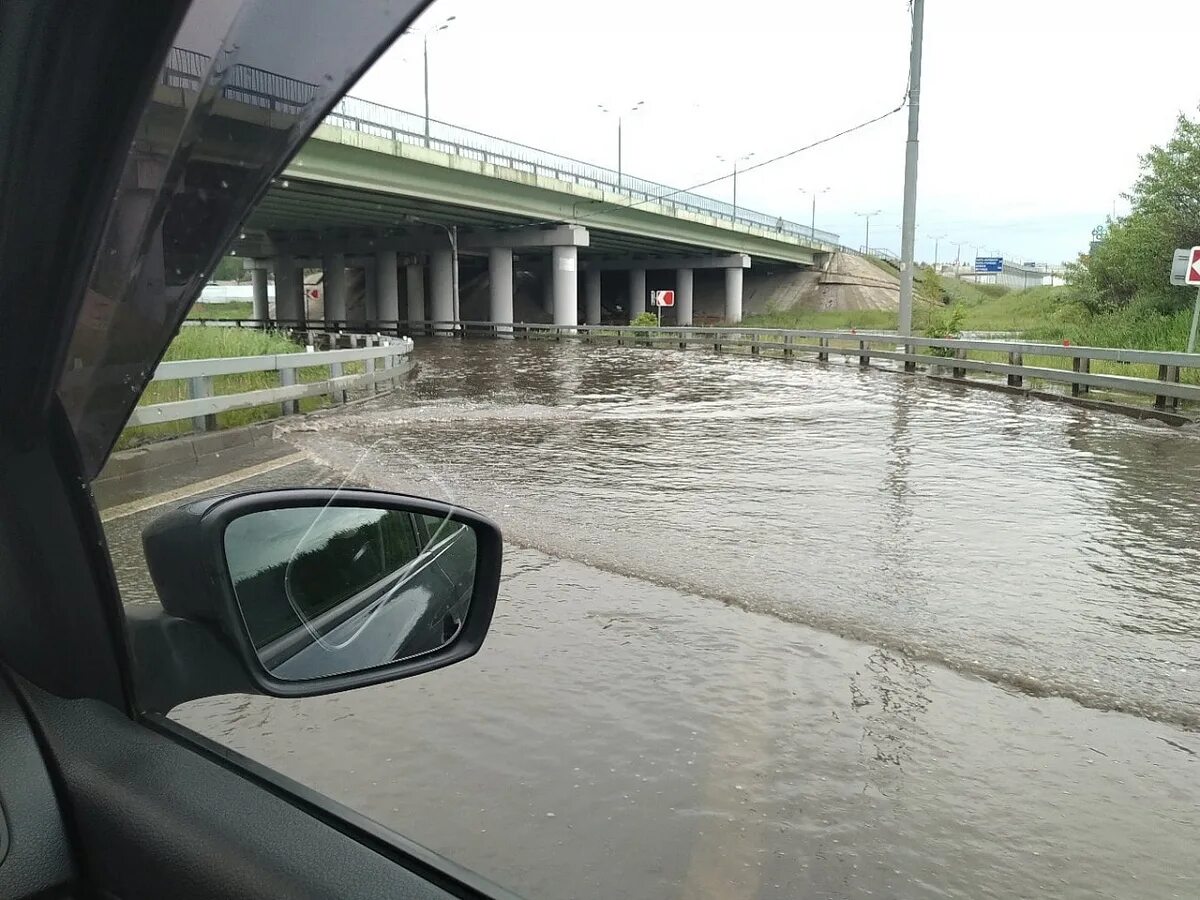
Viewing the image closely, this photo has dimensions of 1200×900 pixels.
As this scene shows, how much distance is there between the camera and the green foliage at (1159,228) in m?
24.7

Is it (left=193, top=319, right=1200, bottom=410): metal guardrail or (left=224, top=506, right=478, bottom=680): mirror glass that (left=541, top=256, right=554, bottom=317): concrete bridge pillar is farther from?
(left=224, top=506, right=478, bottom=680): mirror glass

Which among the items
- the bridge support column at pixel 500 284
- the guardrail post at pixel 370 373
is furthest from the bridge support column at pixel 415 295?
the guardrail post at pixel 370 373

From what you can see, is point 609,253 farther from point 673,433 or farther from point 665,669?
point 665,669

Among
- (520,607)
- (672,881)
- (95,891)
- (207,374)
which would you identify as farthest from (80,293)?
(207,374)

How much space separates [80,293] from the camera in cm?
149

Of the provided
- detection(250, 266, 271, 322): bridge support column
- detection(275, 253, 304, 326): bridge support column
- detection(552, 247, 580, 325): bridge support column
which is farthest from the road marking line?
detection(552, 247, 580, 325): bridge support column

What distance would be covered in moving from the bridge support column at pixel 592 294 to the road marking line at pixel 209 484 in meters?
73.7

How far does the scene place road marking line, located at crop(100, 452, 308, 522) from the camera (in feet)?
24.9

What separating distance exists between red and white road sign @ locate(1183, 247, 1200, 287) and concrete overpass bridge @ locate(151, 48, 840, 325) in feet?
31.0

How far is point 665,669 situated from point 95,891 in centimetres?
328

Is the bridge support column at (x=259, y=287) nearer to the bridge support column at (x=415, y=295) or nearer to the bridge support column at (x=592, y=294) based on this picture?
the bridge support column at (x=415, y=295)

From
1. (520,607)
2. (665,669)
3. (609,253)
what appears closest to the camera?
(665,669)

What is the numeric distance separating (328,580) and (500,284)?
53364mm

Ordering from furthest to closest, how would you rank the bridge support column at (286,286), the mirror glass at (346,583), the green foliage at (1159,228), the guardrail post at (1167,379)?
the green foliage at (1159,228) < the guardrail post at (1167,379) < the bridge support column at (286,286) < the mirror glass at (346,583)
